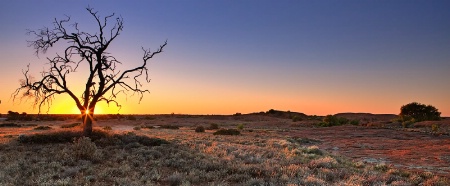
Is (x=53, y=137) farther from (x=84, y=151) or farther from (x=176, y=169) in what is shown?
(x=176, y=169)

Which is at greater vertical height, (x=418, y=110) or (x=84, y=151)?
(x=418, y=110)

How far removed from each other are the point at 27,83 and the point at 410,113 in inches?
3205

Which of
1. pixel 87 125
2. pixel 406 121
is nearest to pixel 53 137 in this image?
pixel 87 125

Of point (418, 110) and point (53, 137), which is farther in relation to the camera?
point (418, 110)

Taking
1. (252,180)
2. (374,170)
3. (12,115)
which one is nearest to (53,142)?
(252,180)

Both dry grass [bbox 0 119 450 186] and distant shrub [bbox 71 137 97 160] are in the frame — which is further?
distant shrub [bbox 71 137 97 160]

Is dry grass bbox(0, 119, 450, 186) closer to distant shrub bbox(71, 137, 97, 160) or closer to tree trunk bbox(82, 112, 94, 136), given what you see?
distant shrub bbox(71, 137, 97, 160)

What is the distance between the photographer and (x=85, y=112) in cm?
2414

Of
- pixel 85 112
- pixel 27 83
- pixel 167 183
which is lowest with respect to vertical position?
pixel 167 183

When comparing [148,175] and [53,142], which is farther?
[53,142]

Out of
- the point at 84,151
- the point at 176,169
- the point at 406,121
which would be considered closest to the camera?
the point at 176,169

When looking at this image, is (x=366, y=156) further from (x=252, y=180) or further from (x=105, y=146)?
(x=105, y=146)

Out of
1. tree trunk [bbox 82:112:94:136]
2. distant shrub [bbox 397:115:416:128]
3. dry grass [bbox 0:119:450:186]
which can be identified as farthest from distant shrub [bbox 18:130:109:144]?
distant shrub [bbox 397:115:416:128]

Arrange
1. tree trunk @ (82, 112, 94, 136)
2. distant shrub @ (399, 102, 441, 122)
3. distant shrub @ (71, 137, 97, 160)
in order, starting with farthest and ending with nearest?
1. distant shrub @ (399, 102, 441, 122)
2. tree trunk @ (82, 112, 94, 136)
3. distant shrub @ (71, 137, 97, 160)
